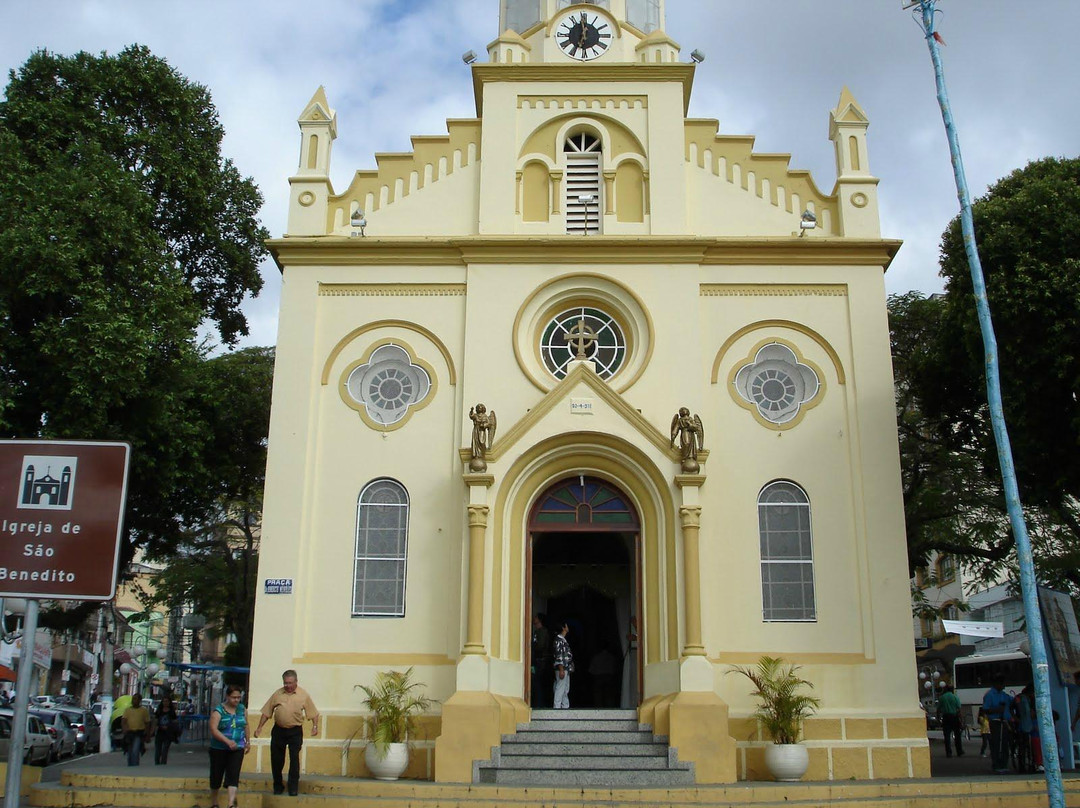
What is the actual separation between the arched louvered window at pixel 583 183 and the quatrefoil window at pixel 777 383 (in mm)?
3840

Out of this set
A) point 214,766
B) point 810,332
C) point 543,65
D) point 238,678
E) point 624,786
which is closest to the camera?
point 214,766

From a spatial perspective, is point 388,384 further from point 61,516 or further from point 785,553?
point 61,516

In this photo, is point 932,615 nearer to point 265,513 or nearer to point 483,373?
point 483,373

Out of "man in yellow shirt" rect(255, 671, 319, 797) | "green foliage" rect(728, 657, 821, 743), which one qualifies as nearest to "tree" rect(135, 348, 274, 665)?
"man in yellow shirt" rect(255, 671, 319, 797)

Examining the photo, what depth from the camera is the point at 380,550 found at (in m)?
17.4

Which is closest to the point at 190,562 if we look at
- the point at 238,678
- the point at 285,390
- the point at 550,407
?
the point at 238,678

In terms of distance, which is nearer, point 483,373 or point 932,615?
point 483,373

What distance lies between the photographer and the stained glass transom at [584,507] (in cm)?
1769

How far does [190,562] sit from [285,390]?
738 inches

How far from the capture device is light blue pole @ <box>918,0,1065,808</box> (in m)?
11.1

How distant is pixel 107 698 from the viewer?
1106 inches

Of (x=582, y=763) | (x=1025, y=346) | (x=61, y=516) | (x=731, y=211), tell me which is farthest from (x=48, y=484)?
(x=1025, y=346)

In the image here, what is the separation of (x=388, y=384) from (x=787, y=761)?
29.4 ft

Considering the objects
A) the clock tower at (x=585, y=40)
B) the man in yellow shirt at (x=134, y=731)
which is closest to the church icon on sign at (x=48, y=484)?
the man in yellow shirt at (x=134, y=731)
